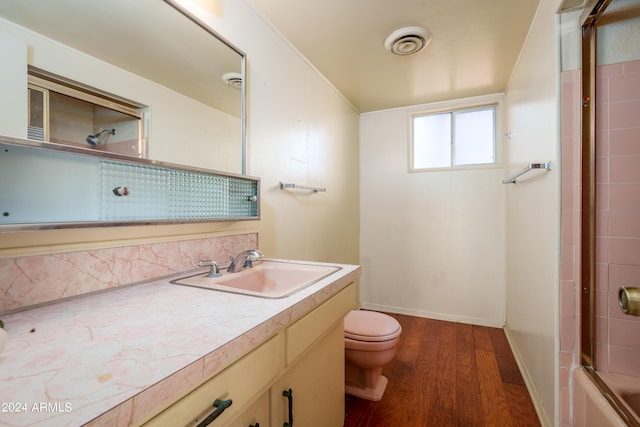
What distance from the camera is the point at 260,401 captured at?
2.52ft

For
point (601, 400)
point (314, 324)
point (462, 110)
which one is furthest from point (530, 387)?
point (462, 110)

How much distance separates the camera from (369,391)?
68.2 inches

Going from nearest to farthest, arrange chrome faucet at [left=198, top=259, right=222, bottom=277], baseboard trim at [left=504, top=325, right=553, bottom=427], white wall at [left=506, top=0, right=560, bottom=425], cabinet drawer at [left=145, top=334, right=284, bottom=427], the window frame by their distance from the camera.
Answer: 1. cabinet drawer at [left=145, top=334, right=284, bottom=427]
2. chrome faucet at [left=198, top=259, right=222, bottom=277]
3. white wall at [left=506, top=0, right=560, bottom=425]
4. baseboard trim at [left=504, top=325, right=553, bottom=427]
5. the window frame

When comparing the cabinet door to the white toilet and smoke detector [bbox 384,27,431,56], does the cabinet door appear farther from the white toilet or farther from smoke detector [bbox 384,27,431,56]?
smoke detector [bbox 384,27,431,56]

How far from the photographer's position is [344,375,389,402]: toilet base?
1710 millimetres

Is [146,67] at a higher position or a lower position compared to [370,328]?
higher

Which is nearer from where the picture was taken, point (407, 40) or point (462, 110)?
point (407, 40)

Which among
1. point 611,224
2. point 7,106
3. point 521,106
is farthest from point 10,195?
point 521,106

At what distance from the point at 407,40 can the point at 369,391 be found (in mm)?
2234

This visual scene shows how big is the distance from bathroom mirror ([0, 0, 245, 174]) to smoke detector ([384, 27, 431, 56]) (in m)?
1.01

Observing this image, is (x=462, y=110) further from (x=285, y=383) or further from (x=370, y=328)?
(x=285, y=383)

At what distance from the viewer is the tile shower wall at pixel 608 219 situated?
1186mm

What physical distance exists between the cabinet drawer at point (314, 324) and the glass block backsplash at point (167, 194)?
1.97 feet

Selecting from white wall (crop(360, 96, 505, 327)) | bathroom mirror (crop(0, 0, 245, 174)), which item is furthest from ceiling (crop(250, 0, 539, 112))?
white wall (crop(360, 96, 505, 327))
